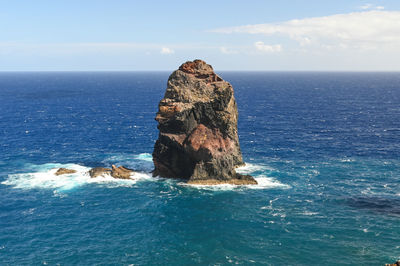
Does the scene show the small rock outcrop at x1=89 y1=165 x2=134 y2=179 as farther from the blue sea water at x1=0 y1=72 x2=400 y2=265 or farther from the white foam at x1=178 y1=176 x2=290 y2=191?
the white foam at x1=178 y1=176 x2=290 y2=191

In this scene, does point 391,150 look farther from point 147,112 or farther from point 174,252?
point 147,112

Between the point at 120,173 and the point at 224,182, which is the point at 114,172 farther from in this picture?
the point at 224,182

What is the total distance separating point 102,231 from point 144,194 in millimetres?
17778

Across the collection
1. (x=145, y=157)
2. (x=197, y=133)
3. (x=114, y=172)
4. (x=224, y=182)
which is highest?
(x=197, y=133)

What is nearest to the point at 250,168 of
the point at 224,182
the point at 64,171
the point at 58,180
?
the point at 224,182

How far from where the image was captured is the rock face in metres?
83.9

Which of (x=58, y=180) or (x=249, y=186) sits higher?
(x=249, y=186)

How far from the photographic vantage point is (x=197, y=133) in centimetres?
8519

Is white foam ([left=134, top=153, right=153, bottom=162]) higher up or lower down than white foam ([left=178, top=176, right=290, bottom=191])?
higher up

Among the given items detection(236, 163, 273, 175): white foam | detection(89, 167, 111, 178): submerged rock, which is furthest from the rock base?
detection(89, 167, 111, 178): submerged rock

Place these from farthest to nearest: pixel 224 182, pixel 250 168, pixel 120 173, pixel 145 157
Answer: pixel 145 157
pixel 250 168
pixel 120 173
pixel 224 182

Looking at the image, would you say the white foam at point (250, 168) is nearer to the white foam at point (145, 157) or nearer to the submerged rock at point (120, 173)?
the white foam at point (145, 157)

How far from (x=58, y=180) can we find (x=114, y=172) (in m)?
13.7

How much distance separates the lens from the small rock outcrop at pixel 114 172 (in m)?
87.4
